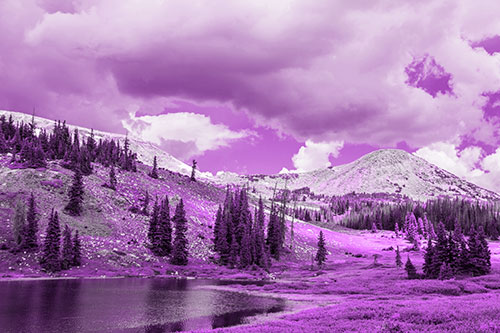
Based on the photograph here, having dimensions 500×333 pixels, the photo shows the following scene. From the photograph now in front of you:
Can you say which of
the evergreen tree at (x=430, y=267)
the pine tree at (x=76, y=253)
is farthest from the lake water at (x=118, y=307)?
the evergreen tree at (x=430, y=267)

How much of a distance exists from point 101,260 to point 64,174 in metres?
50.3

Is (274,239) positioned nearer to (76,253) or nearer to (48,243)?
(76,253)

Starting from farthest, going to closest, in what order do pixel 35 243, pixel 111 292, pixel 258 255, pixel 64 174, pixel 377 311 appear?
pixel 64 174, pixel 258 255, pixel 35 243, pixel 111 292, pixel 377 311

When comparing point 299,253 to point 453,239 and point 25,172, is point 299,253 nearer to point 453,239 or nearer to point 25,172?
point 453,239

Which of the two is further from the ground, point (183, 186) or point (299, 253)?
point (183, 186)

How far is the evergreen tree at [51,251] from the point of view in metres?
79.6

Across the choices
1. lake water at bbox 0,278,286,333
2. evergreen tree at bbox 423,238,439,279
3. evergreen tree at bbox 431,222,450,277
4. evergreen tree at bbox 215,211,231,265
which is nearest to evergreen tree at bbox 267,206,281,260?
evergreen tree at bbox 215,211,231,265

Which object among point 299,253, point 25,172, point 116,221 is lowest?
point 299,253

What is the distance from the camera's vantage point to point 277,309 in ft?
157

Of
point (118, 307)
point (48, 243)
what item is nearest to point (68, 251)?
point (48, 243)

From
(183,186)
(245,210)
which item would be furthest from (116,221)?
(183,186)

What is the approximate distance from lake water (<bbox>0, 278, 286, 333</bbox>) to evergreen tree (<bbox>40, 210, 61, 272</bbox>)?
12.3 m

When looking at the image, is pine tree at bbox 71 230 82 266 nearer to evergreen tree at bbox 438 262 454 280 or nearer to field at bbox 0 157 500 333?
field at bbox 0 157 500 333

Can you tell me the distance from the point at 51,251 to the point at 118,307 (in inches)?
1719
